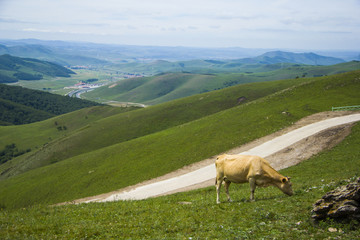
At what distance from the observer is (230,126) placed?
58344 mm

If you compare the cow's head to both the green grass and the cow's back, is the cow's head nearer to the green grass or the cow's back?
the green grass

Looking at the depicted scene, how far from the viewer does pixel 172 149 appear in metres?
55.4

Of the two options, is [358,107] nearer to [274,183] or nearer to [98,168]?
[274,183]

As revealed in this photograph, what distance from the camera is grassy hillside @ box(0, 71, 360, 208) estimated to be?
49438mm

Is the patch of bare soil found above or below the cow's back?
below

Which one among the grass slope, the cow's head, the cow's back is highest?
the cow's back

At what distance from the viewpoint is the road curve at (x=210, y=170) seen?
124 ft

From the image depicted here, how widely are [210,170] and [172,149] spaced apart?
15.9 metres

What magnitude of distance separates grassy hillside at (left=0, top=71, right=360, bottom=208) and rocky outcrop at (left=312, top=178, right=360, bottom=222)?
3451 centimetres

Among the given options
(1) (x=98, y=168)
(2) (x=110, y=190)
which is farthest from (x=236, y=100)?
(2) (x=110, y=190)

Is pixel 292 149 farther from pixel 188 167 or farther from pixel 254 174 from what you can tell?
pixel 254 174

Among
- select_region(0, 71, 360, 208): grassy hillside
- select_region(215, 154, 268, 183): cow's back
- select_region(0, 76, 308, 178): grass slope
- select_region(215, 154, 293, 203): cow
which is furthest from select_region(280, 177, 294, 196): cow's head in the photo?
select_region(0, 76, 308, 178): grass slope

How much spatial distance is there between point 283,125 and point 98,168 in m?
41.3

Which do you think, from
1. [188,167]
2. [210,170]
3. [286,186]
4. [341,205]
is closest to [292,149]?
[210,170]
